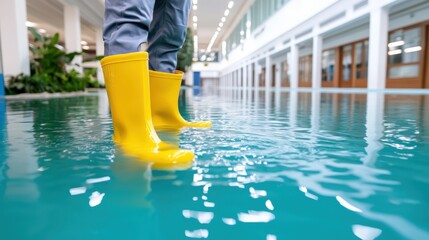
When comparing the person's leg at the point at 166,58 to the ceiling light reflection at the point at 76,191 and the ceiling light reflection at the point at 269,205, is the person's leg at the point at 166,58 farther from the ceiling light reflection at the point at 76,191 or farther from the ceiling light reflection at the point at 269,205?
the ceiling light reflection at the point at 269,205

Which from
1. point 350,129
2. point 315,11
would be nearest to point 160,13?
point 350,129

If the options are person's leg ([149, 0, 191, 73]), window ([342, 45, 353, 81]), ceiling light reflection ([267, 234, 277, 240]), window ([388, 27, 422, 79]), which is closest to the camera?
ceiling light reflection ([267, 234, 277, 240])

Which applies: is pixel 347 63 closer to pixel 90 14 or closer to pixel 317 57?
pixel 317 57

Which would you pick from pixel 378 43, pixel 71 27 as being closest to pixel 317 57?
pixel 378 43

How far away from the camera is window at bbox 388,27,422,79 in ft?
33.7

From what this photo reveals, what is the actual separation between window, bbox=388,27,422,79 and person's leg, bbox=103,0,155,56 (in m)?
11.3

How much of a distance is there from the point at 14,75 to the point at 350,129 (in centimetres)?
883

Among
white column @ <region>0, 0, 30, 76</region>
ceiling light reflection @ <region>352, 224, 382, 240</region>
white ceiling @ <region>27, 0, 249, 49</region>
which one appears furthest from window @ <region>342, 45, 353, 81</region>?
ceiling light reflection @ <region>352, 224, 382, 240</region>

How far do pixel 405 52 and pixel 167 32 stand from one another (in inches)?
446

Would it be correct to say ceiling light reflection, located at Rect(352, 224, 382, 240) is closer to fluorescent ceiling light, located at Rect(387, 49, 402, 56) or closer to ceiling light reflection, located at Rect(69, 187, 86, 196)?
ceiling light reflection, located at Rect(69, 187, 86, 196)

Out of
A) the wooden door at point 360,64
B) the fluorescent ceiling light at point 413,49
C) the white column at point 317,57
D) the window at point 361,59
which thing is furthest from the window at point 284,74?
the fluorescent ceiling light at point 413,49

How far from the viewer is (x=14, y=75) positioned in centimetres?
820

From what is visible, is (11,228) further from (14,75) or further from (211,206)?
(14,75)

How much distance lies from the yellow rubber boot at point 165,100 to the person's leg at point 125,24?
0.42 metres
